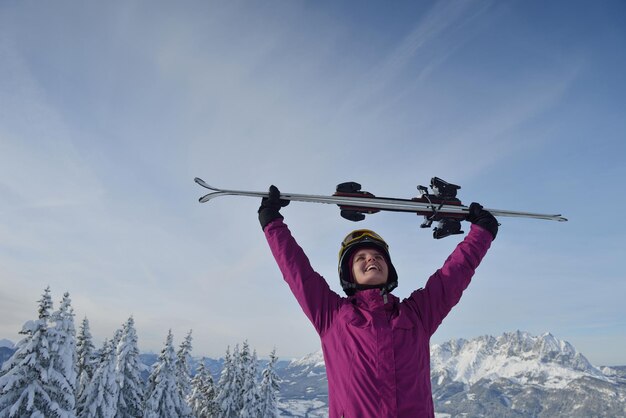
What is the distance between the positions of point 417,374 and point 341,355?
28.8 inches

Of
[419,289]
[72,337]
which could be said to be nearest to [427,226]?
[419,289]

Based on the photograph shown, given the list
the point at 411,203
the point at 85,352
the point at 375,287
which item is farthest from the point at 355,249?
the point at 85,352

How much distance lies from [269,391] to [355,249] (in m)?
33.7

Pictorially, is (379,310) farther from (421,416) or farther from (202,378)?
(202,378)

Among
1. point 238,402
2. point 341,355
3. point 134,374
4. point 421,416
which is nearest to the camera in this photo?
point 421,416

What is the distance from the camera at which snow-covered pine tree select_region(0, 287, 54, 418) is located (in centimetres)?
1609

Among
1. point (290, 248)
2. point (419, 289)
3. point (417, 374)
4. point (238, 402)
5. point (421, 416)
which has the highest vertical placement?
point (290, 248)

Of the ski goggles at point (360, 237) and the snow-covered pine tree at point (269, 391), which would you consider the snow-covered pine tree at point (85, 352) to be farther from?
the ski goggles at point (360, 237)

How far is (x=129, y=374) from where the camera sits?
24.5m

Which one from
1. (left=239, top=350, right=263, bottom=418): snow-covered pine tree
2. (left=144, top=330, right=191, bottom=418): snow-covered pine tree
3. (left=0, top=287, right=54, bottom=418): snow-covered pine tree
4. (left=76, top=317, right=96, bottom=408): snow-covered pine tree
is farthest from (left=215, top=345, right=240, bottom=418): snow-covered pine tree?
(left=0, top=287, right=54, bottom=418): snow-covered pine tree

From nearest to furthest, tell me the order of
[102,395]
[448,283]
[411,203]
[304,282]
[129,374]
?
[304,282] < [448,283] < [411,203] < [102,395] < [129,374]

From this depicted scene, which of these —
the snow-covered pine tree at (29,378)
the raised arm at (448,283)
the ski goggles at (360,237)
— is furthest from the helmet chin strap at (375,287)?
the snow-covered pine tree at (29,378)

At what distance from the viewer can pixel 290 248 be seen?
4184 millimetres

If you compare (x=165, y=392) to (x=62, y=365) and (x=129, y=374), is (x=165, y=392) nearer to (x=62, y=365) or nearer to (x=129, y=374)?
(x=129, y=374)
